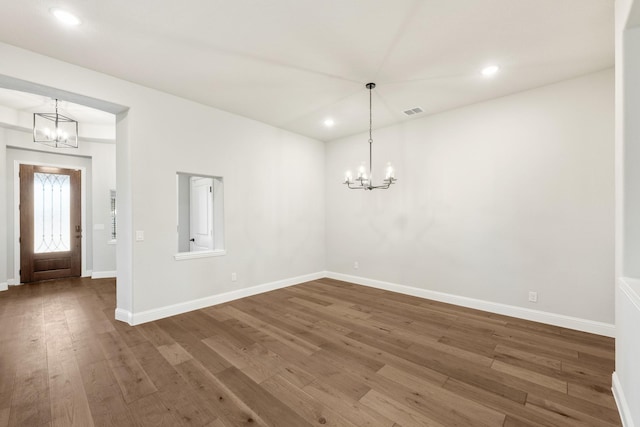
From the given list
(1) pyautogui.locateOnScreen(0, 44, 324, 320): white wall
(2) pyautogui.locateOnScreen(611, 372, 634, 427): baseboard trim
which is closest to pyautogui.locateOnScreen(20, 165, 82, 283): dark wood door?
(1) pyautogui.locateOnScreen(0, 44, 324, 320): white wall

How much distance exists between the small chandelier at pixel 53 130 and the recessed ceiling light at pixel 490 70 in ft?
19.8

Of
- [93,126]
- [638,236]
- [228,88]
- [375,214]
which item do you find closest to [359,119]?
[375,214]

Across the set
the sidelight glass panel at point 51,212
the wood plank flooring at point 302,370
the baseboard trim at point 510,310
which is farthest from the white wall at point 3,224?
the baseboard trim at point 510,310

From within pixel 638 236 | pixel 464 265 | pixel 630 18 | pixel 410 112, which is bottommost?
pixel 464 265

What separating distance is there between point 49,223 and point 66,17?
565 cm

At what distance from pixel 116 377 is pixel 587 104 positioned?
231 inches

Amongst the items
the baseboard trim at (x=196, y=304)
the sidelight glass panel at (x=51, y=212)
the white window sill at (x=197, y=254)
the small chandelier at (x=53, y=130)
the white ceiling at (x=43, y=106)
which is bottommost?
the baseboard trim at (x=196, y=304)

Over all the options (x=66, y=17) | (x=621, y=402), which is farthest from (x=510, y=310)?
(x=66, y=17)

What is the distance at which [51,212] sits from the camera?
6.14 m

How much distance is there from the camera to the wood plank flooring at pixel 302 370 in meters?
1.99

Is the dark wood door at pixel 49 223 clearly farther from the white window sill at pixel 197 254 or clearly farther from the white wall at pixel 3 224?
the white window sill at pixel 197 254

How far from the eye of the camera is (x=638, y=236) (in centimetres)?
192

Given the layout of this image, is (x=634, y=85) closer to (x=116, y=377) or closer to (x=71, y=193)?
(x=116, y=377)

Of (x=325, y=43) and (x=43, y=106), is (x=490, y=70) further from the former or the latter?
(x=43, y=106)
